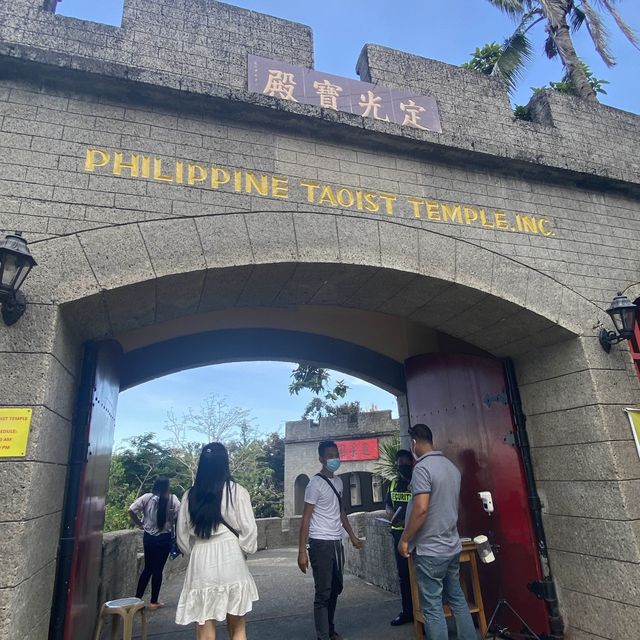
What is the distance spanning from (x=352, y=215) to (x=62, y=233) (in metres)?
2.13

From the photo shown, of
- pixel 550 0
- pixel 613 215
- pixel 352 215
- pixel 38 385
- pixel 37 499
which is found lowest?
pixel 37 499

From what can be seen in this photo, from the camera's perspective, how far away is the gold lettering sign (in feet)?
11.5

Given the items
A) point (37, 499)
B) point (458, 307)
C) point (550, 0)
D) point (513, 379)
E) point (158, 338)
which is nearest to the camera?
point (37, 499)

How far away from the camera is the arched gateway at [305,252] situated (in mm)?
3111

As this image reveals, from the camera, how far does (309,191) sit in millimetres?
3920

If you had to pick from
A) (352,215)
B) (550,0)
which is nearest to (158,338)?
(352,215)

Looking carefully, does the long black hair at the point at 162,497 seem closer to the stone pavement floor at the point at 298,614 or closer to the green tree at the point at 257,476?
the stone pavement floor at the point at 298,614

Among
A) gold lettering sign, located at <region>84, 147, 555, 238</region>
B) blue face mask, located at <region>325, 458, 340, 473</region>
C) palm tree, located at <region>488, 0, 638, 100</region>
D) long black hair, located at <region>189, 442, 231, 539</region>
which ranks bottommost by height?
long black hair, located at <region>189, 442, 231, 539</region>

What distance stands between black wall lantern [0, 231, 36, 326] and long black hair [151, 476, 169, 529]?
3274 mm

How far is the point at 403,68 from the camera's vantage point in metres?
4.94

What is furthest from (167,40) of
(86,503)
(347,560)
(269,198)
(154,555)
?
(347,560)

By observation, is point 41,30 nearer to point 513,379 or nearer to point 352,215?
point 352,215

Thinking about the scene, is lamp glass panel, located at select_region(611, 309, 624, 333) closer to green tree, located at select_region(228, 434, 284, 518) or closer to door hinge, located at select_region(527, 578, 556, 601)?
door hinge, located at select_region(527, 578, 556, 601)

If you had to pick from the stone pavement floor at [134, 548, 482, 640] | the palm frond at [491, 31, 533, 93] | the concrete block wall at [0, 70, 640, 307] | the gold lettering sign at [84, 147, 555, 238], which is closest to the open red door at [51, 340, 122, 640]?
the concrete block wall at [0, 70, 640, 307]
